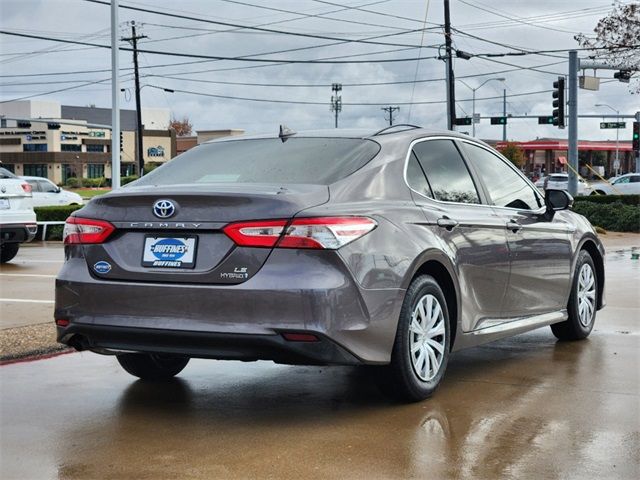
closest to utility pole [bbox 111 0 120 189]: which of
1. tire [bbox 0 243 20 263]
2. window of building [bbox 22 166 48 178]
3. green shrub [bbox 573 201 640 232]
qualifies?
tire [bbox 0 243 20 263]

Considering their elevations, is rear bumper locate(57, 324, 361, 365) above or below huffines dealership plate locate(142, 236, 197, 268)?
below

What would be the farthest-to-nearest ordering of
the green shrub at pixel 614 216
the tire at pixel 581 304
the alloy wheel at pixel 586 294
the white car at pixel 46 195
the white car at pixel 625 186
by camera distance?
the white car at pixel 625 186, the white car at pixel 46 195, the green shrub at pixel 614 216, the alloy wheel at pixel 586 294, the tire at pixel 581 304

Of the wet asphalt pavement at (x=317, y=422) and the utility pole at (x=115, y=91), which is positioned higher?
the utility pole at (x=115, y=91)

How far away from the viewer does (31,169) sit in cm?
11400

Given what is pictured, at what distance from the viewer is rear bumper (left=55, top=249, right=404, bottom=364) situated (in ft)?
16.9

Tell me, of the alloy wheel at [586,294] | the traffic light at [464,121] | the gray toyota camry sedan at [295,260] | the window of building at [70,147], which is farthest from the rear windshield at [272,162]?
the window of building at [70,147]

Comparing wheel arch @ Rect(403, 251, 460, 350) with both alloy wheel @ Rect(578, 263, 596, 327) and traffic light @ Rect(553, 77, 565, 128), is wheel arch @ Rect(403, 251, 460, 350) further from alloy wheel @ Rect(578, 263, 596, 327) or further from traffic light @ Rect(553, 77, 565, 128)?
traffic light @ Rect(553, 77, 565, 128)

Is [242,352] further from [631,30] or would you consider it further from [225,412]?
[631,30]

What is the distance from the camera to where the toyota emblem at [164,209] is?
540 cm

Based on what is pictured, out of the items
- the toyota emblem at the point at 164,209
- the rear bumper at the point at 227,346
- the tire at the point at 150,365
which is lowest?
the tire at the point at 150,365

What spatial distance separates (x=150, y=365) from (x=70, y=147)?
368ft

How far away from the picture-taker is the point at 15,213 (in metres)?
15.9

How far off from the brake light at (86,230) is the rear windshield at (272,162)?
1.61ft

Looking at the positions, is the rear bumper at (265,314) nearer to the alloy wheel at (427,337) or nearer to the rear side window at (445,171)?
the alloy wheel at (427,337)
